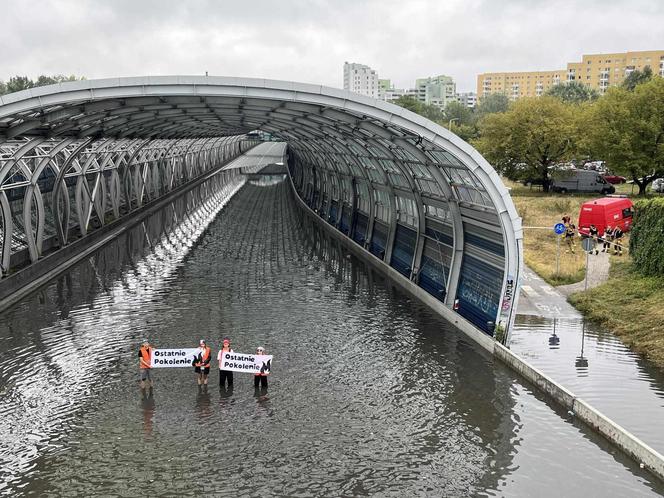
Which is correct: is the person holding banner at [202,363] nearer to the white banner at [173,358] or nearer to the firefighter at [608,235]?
the white banner at [173,358]

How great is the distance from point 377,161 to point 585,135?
3105 cm

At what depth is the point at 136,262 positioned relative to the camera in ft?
102

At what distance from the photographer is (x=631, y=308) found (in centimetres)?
2092

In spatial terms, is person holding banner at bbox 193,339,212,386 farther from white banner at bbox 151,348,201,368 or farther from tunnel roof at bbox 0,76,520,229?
tunnel roof at bbox 0,76,520,229

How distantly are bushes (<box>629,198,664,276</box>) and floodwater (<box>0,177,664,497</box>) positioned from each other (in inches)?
303

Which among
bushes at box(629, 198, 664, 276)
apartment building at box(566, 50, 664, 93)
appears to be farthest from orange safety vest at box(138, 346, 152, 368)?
apartment building at box(566, 50, 664, 93)

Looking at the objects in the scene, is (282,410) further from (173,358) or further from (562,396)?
(562,396)

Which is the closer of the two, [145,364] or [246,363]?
[145,364]

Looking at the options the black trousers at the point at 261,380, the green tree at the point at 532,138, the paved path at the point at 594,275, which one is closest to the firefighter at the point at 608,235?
the paved path at the point at 594,275

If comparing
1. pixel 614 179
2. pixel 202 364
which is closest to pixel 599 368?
pixel 202 364

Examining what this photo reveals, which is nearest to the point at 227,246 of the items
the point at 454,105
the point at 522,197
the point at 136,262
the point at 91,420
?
the point at 136,262

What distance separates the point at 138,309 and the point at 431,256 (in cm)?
1075

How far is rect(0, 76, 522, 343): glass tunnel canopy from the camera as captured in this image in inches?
665

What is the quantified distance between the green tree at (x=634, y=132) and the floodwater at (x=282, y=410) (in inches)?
1131
